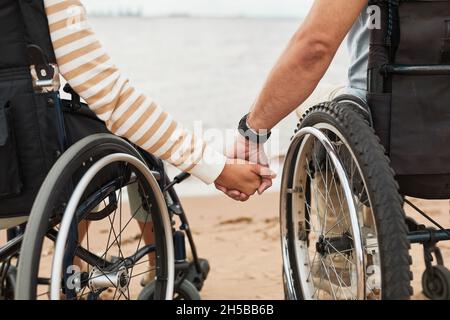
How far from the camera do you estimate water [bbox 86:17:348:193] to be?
34.0ft

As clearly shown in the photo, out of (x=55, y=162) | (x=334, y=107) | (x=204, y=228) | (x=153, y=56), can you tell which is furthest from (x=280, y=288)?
(x=153, y=56)

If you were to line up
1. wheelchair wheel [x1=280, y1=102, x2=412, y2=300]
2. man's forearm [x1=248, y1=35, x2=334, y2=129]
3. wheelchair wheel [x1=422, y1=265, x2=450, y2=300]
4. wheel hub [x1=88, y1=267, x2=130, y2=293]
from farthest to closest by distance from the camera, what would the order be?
wheelchair wheel [x1=422, y1=265, x2=450, y2=300] → man's forearm [x1=248, y1=35, x2=334, y2=129] → wheel hub [x1=88, y1=267, x2=130, y2=293] → wheelchair wheel [x1=280, y1=102, x2=412, y2=300]

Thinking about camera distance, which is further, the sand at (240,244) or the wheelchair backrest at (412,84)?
the sand at (240,244)

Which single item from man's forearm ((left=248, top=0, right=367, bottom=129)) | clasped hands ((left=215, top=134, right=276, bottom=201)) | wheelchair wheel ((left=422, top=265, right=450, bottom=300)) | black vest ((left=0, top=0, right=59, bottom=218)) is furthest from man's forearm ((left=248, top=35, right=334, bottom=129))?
wheelchair wheel ((left=422, top=265, right=450, bottom=300))

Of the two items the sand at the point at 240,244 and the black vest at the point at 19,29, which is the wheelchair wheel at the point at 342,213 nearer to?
the sand at the point at 240,244

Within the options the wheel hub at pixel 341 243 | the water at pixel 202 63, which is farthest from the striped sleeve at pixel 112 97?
the water at pixel 202 63

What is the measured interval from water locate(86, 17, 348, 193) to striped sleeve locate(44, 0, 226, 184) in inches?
29.5

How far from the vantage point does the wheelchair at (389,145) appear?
5.22ft

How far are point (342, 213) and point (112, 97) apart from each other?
29.7 inches

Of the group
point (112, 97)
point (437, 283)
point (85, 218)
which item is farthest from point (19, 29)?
point (437, 283)

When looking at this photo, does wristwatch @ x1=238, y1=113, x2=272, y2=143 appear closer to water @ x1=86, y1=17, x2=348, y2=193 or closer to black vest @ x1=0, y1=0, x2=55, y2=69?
water @ x1=86, y1=17, x2=348, y2=193

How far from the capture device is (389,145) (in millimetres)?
1851

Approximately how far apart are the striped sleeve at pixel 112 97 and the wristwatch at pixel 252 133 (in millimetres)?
284

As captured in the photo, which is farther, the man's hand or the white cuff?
the man's hand
